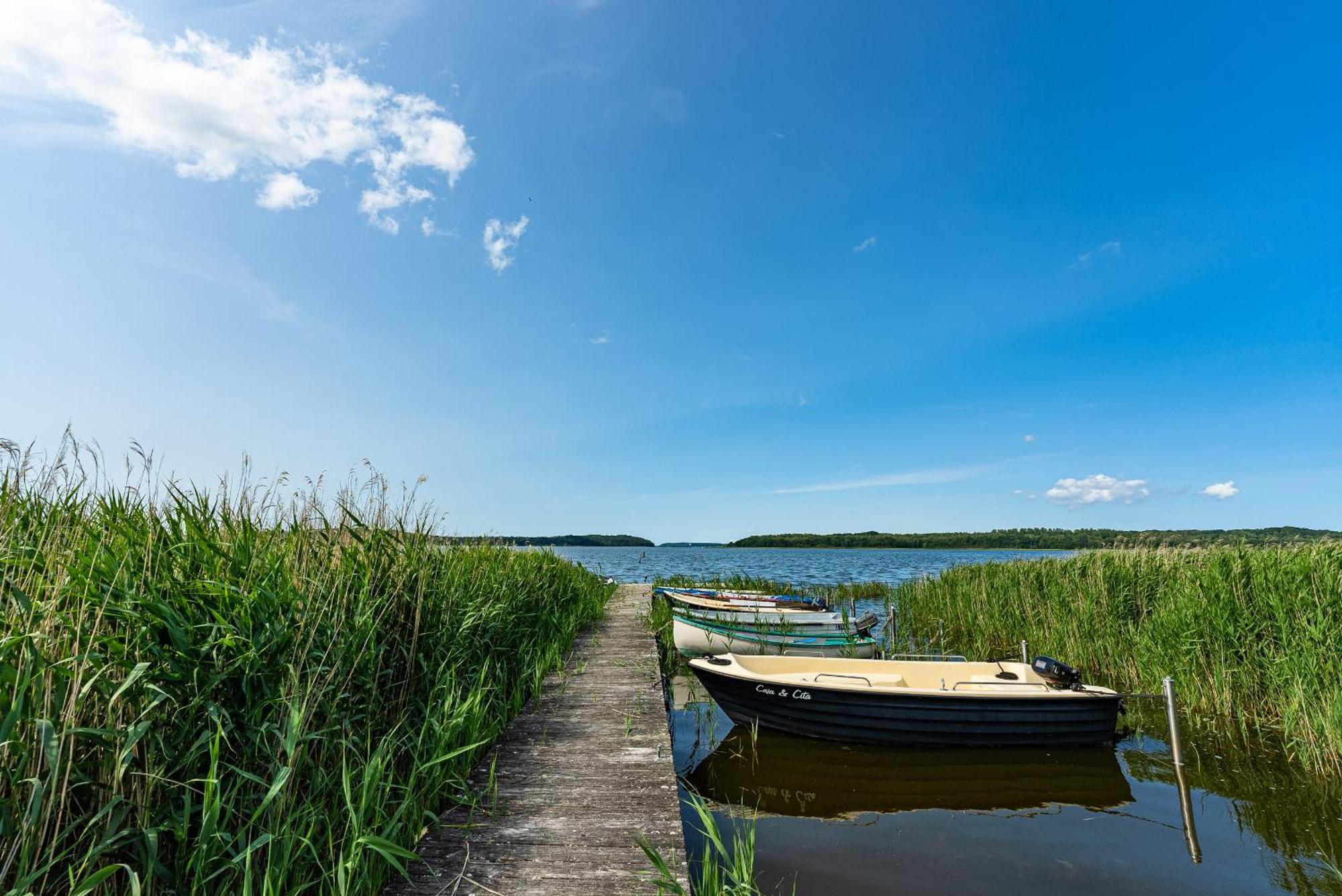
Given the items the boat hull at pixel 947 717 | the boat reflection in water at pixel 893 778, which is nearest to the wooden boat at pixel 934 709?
the boat hull at pixel 947 717

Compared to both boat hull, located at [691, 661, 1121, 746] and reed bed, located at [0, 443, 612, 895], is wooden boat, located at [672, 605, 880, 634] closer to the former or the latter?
boat hull, located at [691, 661, 1121, 746]

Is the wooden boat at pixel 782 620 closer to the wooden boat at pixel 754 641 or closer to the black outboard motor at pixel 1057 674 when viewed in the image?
the wooden boat at pixel 754 641

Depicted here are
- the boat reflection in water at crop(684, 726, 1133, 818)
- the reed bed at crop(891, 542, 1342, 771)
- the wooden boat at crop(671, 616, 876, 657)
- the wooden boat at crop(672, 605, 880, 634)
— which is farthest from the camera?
the wooden boat at crop(672, 605, 880, 634)

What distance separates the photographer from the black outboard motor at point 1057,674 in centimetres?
734

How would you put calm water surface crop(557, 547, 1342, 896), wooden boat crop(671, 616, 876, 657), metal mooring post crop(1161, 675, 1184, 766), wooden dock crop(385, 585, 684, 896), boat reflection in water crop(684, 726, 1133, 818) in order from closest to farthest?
wooden dock crop(385, 585, 684, 896) → calm water surface crop(557, 547, 1342, 896) → boat reflection in water crop(684, 726, 1133, 818) → metal mooring post crop(1161, 675, 1184, 766) → wooden boat crop(671, 616, 876, 657)

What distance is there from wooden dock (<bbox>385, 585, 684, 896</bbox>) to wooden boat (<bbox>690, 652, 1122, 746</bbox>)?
5.02ft

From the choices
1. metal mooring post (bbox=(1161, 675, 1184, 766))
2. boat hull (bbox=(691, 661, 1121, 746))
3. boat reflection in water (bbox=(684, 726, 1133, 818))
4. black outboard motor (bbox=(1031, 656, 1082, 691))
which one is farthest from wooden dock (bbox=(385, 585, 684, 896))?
metal mooring post (bbox=(1161, 675, 1184, 766))

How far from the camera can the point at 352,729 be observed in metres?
3.86

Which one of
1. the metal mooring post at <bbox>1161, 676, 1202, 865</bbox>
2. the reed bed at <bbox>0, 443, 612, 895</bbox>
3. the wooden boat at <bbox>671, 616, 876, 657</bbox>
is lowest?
the metal mooring post at <bbox>1161, 676, 1202, 865</bbox>

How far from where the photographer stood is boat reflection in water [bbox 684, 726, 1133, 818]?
609 centimetres

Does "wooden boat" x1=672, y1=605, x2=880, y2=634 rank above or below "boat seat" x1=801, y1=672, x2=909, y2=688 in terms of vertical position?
above

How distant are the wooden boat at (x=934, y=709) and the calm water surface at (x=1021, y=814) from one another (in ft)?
0.82

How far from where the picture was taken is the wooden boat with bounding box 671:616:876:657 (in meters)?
10.8

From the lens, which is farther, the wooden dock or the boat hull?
the boat hull
